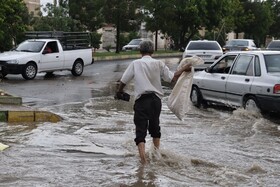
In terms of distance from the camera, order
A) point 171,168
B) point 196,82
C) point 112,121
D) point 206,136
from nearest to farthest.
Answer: point 171,168 → point 206,136 → point 112,121 → point 196,82

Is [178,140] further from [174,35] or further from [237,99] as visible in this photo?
[174,35]

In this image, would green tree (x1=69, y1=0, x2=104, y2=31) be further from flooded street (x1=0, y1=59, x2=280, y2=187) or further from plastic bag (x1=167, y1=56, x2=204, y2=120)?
plastic bag (x1=167, y1=56, x2=204, y2=120)

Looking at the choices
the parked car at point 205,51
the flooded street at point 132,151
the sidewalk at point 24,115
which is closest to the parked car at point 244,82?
the flooded street at point 132,151

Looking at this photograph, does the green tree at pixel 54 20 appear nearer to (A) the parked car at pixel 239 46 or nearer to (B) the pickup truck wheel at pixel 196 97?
(A) the parked car at pixel 239 46

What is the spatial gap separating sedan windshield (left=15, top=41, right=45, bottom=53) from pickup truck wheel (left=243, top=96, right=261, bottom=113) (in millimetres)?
10771

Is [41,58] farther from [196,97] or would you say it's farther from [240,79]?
[240,79]

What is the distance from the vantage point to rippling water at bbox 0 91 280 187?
6.42 metres

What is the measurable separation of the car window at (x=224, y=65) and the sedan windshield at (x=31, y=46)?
30.3 feet

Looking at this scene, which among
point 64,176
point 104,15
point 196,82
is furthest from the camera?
point 104,15

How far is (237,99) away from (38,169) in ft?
20.5

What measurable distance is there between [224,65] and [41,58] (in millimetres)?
9199

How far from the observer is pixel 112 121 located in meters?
10.7

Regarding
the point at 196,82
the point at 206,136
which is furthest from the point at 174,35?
the point at 206,136

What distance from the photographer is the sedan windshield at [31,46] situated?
20219 mm
